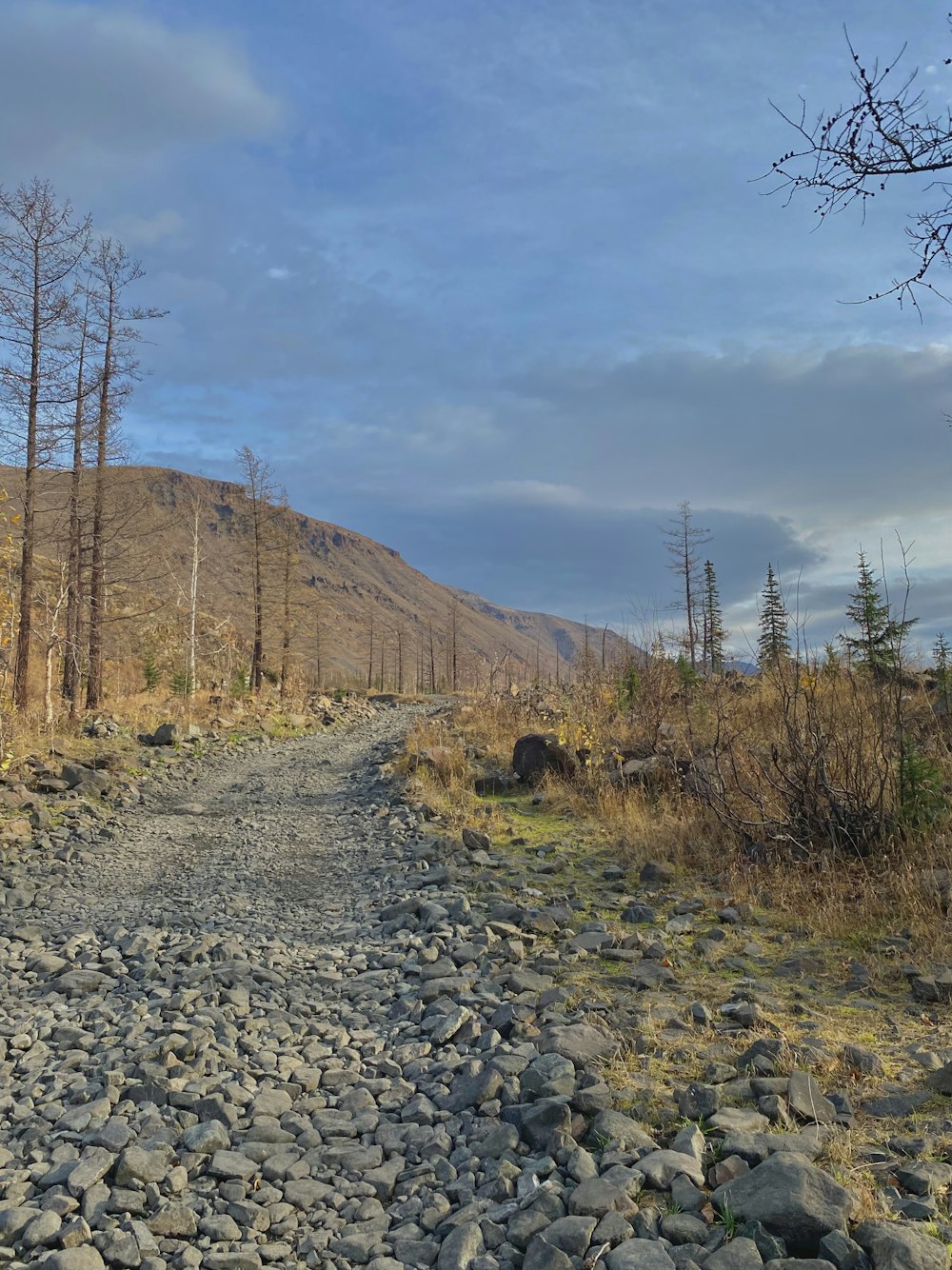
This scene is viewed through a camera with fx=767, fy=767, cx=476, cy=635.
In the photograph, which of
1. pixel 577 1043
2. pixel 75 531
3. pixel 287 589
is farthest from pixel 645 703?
pixel 287 589

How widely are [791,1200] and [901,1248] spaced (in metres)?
0.31

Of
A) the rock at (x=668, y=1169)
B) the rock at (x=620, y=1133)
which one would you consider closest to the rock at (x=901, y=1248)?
the rock at (x=668, y=1169)

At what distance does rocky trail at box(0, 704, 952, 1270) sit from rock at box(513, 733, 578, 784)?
13.7 ft

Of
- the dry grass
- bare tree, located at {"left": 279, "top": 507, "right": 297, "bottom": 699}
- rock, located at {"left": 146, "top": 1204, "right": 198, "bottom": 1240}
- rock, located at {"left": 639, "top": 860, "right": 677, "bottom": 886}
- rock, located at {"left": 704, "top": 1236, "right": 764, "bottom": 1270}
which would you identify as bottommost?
rock, located at {"left": 146, "top": 1204, "right": 198, "bottom": 1240}

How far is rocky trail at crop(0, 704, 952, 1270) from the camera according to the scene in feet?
8.40

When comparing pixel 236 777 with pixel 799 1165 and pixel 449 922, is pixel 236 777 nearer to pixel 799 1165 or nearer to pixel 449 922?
pixel 449 922

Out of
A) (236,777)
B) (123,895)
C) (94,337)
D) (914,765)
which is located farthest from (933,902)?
(94,337)

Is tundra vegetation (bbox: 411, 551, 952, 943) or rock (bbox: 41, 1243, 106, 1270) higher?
tundra vegetation (bbox: 411, 551, 952, 943)

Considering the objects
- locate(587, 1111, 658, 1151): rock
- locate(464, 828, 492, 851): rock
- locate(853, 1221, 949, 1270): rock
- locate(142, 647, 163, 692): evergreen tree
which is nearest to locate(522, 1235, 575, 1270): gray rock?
locate(587, 1111, 658, 1151): rock

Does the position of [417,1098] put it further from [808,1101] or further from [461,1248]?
[808,1101]

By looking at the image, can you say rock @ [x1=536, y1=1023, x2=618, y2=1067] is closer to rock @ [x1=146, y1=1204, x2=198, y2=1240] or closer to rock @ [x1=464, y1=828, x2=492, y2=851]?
rock @ [x1=146, y1=1204, x2=198, y2=1240]

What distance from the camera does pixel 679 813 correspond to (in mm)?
8266

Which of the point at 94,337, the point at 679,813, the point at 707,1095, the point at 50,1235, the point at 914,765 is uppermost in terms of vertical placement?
the point at 94,337

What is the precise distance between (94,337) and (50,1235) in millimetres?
22112
